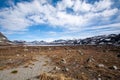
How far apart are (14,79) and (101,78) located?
9476 millimetres

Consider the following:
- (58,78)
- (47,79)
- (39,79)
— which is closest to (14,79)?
(39,79)

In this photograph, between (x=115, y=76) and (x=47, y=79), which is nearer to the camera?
(x=47, y=79)

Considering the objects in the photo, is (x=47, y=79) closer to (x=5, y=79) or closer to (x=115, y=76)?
(x=5, y=79)

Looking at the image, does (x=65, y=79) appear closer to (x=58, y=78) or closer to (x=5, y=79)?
(x=58, y=78)

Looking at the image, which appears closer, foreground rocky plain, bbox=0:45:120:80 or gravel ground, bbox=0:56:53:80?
foreground rocky plain, bbox=0:45:120:80

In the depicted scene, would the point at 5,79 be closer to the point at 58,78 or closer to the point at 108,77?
the point at 58,78

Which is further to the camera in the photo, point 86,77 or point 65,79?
point 86,77

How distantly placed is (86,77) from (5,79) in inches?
352

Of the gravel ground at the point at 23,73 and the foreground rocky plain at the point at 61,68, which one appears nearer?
the foreground rocky plain at the point at 61,68

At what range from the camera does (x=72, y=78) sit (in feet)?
48.5

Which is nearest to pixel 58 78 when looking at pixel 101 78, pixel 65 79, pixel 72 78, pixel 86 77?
pixel 65 79

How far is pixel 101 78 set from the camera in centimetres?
1451

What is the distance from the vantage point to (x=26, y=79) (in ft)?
48.0

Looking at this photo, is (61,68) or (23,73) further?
(61,68)
